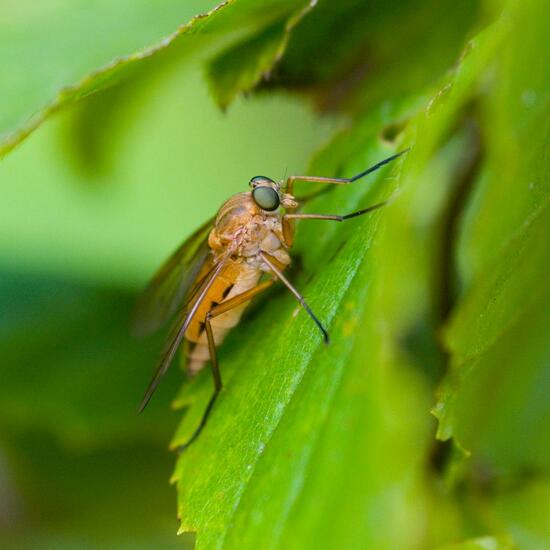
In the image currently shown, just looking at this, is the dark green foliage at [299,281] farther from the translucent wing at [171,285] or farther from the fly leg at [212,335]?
the translucent wing at [171,285]

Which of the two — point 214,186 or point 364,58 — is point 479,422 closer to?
point 364,58

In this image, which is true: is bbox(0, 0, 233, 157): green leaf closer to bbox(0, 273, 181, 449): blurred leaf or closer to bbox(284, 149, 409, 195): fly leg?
bbox(284, 149, 409, 195): fly leg

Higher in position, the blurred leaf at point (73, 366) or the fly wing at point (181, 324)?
the fly wing at point (181, 324)

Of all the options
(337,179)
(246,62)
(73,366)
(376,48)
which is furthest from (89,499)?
(376,48)

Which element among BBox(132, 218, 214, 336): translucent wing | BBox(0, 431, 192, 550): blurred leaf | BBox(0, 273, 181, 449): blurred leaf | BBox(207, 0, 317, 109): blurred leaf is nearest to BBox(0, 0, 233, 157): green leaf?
BBox(207, 0, 317, 109): blurred leaf

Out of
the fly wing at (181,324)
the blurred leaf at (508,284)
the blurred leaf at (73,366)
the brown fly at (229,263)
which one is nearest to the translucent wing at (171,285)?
the brown fly at (229,263)

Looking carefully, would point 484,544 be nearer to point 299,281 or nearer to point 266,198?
point 299,281

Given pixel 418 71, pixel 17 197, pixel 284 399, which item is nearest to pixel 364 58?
pixel 418 71

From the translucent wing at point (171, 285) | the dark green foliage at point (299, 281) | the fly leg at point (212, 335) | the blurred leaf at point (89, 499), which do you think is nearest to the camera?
the dark green foliage at point (299, 281)
